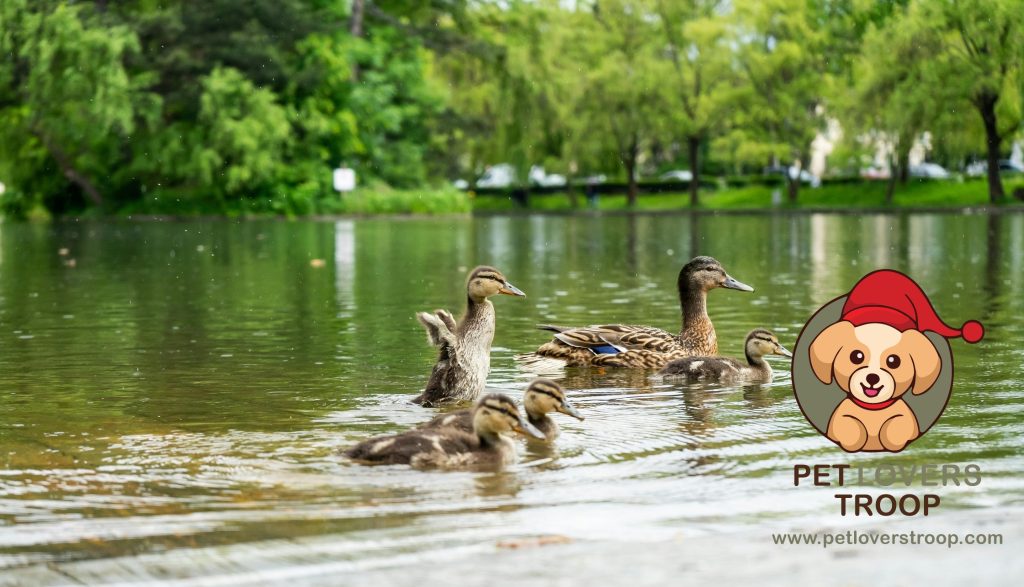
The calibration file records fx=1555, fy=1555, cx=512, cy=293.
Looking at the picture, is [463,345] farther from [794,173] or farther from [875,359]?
[794,173]

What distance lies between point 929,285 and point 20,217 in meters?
59.4

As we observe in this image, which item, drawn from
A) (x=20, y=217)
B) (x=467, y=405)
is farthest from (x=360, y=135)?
(x=467, y=405)

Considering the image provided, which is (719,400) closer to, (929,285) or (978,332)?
(978,332)

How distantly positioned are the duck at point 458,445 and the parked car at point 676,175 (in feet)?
280

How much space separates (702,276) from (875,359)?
6.79 meters

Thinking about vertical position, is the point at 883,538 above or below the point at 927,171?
below

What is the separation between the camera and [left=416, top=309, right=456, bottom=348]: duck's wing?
1048cm


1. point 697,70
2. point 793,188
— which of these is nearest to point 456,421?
point 793,188

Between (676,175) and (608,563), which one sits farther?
(676,175)

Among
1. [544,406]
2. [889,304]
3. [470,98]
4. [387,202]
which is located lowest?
[544,406]

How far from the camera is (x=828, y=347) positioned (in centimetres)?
721

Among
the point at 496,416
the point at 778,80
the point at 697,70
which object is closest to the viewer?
the point at 496,416

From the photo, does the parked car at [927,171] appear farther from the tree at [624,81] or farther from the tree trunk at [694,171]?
the tree at [624,81]

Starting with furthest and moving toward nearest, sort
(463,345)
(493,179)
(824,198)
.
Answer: (493,179)
(824,198)
(463,345)
